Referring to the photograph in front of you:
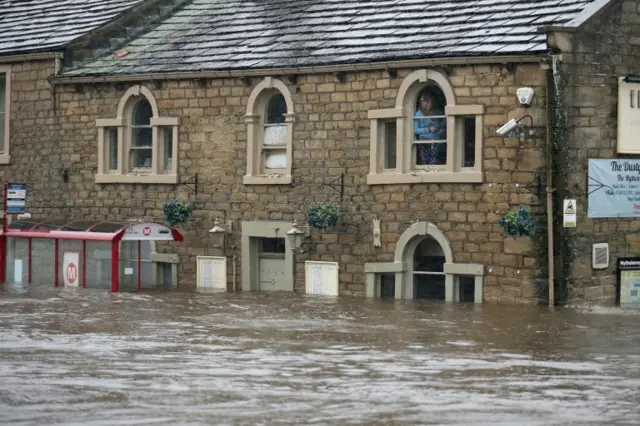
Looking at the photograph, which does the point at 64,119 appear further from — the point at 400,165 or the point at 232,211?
the point at 400,165

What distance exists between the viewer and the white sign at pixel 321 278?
104 ft

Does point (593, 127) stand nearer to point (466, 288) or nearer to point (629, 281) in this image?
point (629, 281)

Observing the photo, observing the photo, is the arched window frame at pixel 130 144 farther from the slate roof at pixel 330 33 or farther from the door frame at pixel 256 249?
the door frame at pixel 256 249

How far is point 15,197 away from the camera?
37.4 m

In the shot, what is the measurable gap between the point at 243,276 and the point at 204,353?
12463mm

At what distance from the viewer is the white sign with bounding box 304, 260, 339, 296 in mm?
31688

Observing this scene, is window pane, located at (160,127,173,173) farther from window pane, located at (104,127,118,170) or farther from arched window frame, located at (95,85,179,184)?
window pane, located at (104,127,118,170)

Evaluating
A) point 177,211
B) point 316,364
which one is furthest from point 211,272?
point 316,364

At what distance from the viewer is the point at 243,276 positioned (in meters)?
33.6

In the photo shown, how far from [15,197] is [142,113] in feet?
12.3

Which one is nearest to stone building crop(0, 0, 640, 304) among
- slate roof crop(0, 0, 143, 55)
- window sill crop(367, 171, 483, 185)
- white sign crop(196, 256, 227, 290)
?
window sill crop(367, 171, 483, 185)

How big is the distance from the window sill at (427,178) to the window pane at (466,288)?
1.74 m

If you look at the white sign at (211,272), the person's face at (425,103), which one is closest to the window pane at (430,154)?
the person's face at (425,103)

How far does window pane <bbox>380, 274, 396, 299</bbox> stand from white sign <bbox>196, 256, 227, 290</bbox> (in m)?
4.08
